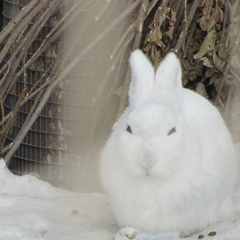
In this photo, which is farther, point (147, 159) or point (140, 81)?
point (140, 81)

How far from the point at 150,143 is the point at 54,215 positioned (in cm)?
94

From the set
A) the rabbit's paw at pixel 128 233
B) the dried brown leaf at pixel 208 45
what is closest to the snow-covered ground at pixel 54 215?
the rabbit's paw at pixel 128 233

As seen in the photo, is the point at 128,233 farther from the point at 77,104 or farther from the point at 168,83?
the point at 77,104

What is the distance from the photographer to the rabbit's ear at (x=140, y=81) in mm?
3035

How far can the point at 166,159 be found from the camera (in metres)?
2.75

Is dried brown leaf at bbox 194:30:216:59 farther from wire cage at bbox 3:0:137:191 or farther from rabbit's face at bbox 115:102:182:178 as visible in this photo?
rabbit's face at bbox 115:102:182:178

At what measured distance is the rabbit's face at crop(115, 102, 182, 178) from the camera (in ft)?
8.95

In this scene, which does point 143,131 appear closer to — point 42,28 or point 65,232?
point 65,232

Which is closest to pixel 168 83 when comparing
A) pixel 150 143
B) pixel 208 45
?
pixel 150 143

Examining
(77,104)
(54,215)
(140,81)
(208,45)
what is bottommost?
(54,215)

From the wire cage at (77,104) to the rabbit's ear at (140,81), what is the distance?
962mm

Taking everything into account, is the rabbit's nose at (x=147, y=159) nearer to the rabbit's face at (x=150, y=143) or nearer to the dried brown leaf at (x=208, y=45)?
the rabbit's face at (x=150, y=143)

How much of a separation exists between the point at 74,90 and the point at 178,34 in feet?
2.14

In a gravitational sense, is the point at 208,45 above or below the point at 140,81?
above
